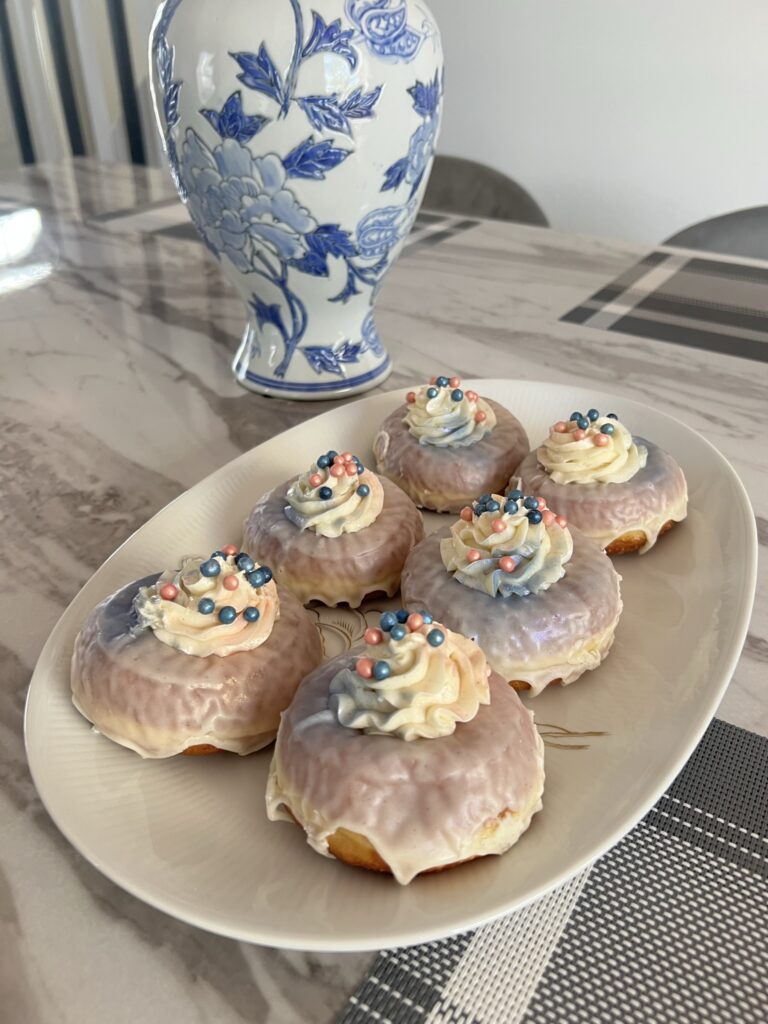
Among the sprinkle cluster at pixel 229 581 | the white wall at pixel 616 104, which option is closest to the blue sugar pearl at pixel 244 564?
the sprinkle cluster at pixel 229 581

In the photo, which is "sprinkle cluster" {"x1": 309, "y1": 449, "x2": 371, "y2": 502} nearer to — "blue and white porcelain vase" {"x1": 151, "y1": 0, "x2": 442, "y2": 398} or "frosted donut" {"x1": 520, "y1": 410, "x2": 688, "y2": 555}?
"frosted donut" {"x1": 520, "y1": 410, "x2": 688, "y2": 555}

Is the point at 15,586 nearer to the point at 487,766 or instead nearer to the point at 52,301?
the point at 487,766

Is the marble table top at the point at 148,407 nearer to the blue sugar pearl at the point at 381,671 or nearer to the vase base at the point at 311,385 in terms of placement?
the vase base at the point at 311,385

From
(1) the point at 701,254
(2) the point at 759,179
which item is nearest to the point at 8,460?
(1) the point at 701,254

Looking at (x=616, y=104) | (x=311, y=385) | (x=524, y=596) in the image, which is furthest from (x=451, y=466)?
(x=616, y=104)

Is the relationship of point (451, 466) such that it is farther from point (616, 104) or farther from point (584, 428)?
point (616, 104)

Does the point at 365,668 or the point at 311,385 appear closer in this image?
the point at 365,668
